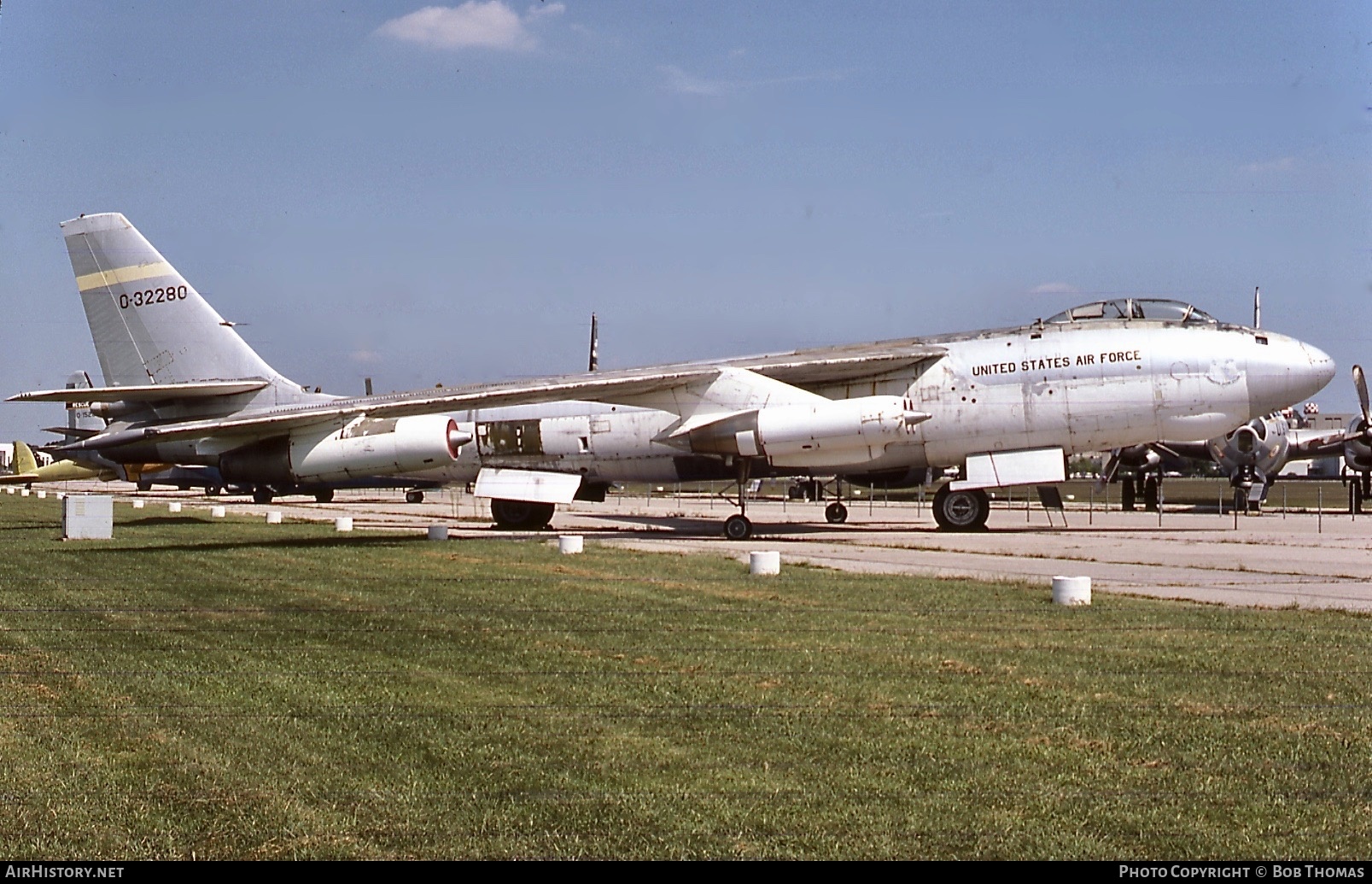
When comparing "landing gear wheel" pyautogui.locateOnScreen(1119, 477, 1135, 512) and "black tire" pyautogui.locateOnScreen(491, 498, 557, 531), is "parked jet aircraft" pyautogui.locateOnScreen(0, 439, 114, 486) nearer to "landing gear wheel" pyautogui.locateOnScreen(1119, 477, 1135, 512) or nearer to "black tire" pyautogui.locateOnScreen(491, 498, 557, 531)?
"black tire" pyautogui.locateOnScreen(491, 498, 557, 531)

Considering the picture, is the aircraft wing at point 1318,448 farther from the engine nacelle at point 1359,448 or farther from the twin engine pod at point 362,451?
the twin engine pod at point 362,451

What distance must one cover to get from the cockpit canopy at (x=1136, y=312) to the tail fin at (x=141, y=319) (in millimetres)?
16068

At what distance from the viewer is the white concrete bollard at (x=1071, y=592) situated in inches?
499

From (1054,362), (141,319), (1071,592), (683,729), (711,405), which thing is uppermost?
(141,319)

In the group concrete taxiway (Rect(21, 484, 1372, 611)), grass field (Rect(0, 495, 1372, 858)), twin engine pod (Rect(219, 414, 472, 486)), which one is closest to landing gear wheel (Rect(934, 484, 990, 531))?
concrete taxiway (Rect(21, 484, 1372, 611))

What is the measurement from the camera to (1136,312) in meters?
25.2

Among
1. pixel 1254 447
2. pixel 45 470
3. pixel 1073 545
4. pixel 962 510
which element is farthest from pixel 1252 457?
pixel 45 470

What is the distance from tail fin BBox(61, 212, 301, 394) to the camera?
28078 mm

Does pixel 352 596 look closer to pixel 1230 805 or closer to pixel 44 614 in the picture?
pixel 44 614

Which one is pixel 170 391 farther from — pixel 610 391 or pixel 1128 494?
pixel 1128 494

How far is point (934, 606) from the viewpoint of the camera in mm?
12648

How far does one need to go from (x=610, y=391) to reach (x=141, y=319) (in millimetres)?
10429

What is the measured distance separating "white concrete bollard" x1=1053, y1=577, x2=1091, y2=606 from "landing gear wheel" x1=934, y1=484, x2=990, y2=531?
1407 centimetres

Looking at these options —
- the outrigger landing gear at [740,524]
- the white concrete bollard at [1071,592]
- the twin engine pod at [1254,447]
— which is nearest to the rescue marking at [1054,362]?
the outrigger landing gear at [740,524]
